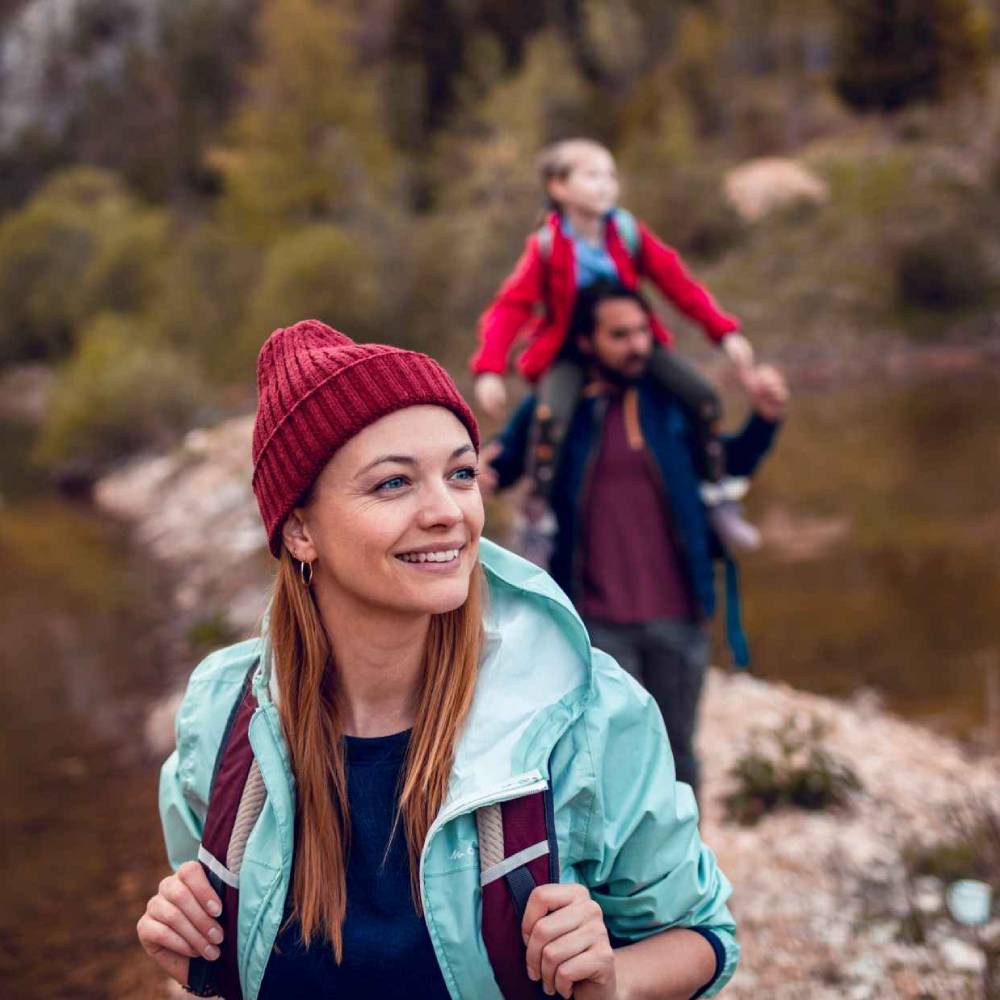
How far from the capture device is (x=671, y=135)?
32156 millimetres

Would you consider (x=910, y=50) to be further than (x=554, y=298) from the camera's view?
Yes

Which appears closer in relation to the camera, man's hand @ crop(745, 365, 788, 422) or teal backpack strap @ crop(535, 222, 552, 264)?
man's hand @ crop(745, 365, 788, 422)

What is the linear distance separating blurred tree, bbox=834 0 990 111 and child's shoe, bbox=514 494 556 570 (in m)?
29.4

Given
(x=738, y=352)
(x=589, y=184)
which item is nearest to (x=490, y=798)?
(x=738, y=352)

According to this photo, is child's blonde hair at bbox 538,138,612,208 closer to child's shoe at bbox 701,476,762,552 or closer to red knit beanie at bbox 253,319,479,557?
child's shoe at bbox 701,476,762,552

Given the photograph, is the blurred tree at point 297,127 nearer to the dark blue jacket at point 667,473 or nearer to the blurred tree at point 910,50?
the blurred tree at point 910,50

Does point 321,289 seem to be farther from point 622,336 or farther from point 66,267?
point 622,336

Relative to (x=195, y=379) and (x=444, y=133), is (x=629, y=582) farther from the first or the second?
(x=444, y=133)

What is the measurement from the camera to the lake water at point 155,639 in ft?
17.1

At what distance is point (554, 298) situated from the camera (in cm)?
432

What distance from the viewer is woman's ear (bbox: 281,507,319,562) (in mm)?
1963

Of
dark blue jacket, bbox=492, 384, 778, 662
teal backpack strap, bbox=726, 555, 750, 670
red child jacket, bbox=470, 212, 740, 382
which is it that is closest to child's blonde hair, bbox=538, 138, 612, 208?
red child jacket, bbox=470, 212, 740, 382

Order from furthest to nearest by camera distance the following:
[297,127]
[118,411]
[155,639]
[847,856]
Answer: [297,127]
[118,411]
[155,639]
[847,856]

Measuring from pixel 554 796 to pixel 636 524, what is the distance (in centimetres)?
224
